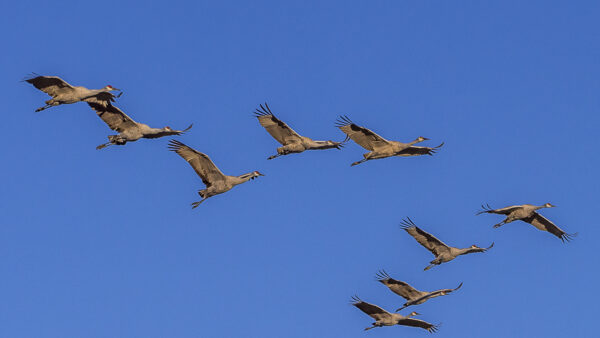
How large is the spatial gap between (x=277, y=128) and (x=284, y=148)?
3.36 ft

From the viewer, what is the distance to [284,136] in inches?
2028

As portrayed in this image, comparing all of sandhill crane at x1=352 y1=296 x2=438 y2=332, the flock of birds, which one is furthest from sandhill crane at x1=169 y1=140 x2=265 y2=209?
sandhill crane at x1=352 y1=296 x2=438 y2=332

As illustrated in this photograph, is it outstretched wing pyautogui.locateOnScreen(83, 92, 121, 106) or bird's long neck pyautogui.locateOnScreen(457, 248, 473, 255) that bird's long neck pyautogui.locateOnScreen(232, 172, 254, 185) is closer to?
outstretched wing pyautogui.locateOnScreen(83, 92, 121, 106)

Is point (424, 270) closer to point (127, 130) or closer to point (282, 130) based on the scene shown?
point (282, 130)

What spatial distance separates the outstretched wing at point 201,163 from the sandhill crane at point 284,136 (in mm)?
2855

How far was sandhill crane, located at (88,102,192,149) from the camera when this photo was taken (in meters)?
50.6

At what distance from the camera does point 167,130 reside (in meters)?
50.9

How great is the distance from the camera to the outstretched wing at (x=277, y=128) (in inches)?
1997

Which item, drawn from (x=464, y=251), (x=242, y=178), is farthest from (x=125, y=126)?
(x=464, y=251)

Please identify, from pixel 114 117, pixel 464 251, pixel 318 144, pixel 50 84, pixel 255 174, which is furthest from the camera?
pixel 464 251

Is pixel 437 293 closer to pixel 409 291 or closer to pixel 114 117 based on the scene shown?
pixel 409 291

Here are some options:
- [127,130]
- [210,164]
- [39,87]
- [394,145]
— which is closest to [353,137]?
[394,145]

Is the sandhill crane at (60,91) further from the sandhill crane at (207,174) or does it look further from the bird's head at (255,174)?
the bird's head at (255,174)

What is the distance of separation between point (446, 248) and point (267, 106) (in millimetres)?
11118
